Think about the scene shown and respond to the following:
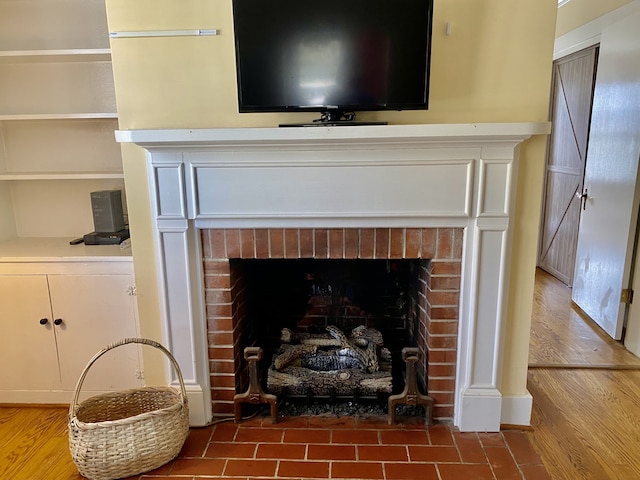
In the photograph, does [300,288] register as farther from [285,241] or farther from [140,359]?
[140,359]

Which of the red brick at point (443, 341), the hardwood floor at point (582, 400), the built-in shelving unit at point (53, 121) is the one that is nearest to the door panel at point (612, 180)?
the hardwood floor at point (582, 400)

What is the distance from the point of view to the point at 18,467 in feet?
6.46

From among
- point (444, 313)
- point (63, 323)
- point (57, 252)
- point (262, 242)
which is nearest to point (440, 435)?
point (444, 313)

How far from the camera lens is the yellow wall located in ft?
6.13

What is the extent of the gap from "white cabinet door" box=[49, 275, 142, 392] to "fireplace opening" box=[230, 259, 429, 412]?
22.2 inches

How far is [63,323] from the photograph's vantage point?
7.55 feet

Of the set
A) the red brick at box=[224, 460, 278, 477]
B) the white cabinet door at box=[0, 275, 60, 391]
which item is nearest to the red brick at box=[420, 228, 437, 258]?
the red brick at box=[224, 460, 278, 477]

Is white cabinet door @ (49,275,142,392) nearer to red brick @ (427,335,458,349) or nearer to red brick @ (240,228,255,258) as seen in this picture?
red brick @ (240,228,255,258)

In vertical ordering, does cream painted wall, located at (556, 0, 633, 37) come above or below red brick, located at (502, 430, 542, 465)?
above

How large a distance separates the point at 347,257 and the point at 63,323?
1.45m

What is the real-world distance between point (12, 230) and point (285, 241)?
5.87ft

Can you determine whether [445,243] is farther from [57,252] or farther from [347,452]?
[57,252]

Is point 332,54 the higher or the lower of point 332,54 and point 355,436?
the higher

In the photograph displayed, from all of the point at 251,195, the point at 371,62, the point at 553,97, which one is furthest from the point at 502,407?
the point at 553,97
